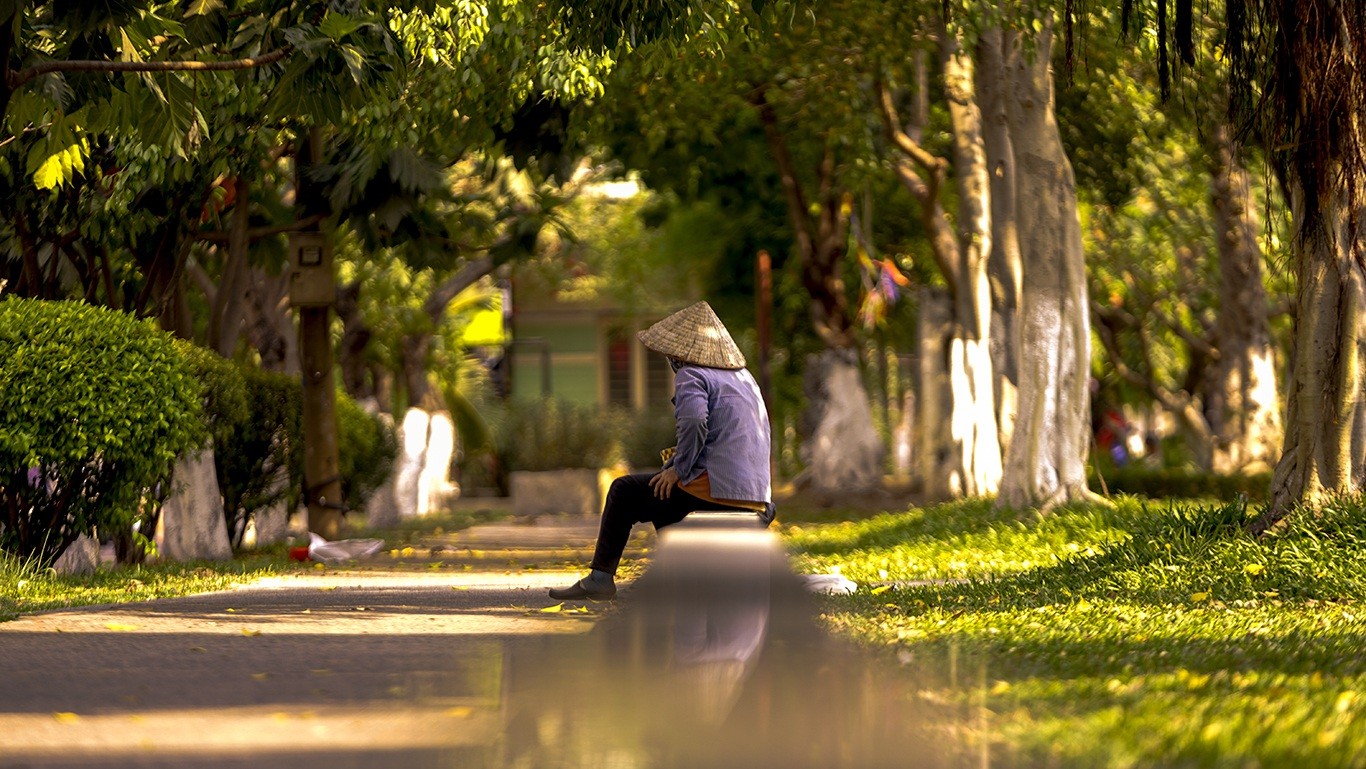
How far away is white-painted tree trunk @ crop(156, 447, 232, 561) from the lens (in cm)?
1570

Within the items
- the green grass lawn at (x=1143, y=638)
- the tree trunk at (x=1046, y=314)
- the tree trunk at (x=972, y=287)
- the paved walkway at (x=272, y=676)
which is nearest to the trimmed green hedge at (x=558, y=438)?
the tree trunk at (x=972, y=287)

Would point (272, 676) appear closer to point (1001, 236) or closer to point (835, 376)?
point (1001, 236)

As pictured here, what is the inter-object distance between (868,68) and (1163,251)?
1928 centimetres

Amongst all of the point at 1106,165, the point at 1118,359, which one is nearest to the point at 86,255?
the point at 1106,165

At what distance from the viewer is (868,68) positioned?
21.9m

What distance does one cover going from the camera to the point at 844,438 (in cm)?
3133

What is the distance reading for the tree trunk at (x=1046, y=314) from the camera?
18.5 metres

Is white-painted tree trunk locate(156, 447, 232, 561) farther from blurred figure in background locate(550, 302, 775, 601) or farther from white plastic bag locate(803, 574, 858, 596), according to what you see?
blurred figure in background locate(550, 302, 775, 601)

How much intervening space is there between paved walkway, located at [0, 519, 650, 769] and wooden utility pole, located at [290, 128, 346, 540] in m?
5.71

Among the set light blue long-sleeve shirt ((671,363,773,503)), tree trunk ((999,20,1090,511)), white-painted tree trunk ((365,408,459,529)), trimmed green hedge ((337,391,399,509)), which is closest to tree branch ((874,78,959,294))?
tree trunk ((999,20,1090,511))

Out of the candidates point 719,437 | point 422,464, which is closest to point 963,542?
point 719,437

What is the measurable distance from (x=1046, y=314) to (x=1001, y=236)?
2680mm

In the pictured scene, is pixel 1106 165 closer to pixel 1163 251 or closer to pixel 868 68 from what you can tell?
pixel 868 68

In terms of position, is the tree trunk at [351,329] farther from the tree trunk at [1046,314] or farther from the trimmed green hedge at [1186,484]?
the tree trunk at [1046,314]
